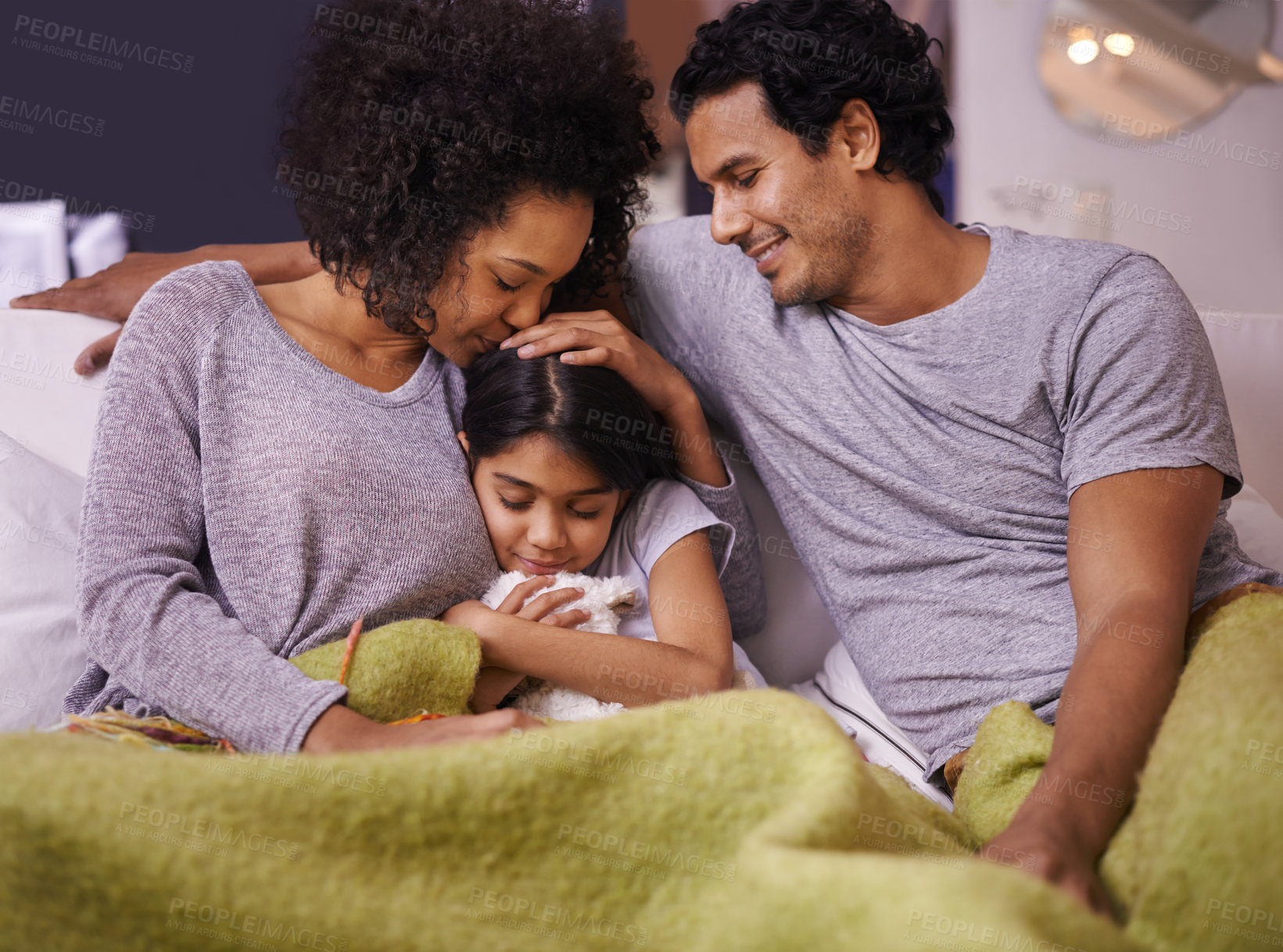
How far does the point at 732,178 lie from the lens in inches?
62.1

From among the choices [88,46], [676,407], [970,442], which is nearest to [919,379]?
[970,442]

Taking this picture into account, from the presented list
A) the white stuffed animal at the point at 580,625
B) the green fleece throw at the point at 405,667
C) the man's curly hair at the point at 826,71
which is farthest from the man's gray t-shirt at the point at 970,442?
the green fleece throw at the point at 405,667

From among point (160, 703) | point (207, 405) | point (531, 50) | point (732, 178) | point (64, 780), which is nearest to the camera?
point (64, 780)

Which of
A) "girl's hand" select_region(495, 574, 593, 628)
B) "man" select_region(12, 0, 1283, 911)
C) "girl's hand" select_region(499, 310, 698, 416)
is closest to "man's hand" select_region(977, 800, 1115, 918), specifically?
"man" select_region(12, 0, 1283, 911)

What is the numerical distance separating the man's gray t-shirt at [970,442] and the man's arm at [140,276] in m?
0.75

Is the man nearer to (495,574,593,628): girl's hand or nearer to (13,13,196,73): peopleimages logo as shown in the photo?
(495,574,593,628): girl's hand

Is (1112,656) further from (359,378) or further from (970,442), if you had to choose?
(359,378)

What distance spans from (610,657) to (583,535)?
224 millimetres

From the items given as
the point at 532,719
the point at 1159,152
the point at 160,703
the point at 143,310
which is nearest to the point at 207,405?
the point at 143,310

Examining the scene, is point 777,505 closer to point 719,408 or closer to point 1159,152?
point 719,408

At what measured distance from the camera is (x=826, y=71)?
1.58 metres

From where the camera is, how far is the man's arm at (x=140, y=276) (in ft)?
5.32

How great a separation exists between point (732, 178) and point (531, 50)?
39 cm

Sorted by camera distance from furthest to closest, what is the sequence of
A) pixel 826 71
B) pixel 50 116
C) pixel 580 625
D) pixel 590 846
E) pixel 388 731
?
pixel 50 116
pixel 826 71
pixel 580 625
pixel 388 731
pixel 590 846
